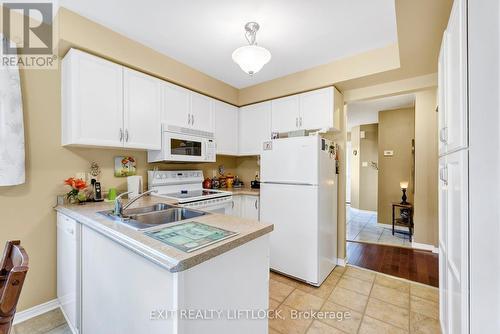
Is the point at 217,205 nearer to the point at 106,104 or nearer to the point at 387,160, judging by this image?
the point at 106,104

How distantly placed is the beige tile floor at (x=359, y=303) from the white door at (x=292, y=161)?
1172mm

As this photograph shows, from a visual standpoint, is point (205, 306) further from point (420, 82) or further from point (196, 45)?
point (420, 82)

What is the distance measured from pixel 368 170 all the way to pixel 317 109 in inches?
159

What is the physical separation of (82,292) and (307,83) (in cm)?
301

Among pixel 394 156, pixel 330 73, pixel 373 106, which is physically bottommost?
pixel 394 156

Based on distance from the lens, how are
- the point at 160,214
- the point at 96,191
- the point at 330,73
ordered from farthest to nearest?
the point at 330,73 < the point at 96,191 < the point at 160,214

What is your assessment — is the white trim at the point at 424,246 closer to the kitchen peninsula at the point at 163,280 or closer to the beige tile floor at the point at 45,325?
the kitchen peninsula at the point at 163,280

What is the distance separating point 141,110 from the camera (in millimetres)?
2320

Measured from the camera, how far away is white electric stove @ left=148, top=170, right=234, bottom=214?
2.50m

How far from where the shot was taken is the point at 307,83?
2.79m

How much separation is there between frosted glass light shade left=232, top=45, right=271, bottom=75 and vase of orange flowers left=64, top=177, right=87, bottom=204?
180 centimetres

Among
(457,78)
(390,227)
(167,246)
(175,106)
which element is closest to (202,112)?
(175,106)

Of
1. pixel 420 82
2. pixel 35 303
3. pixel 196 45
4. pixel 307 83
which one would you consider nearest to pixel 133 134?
pixel 196 45

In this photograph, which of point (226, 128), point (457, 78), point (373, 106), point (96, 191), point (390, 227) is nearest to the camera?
point (457, 78)
